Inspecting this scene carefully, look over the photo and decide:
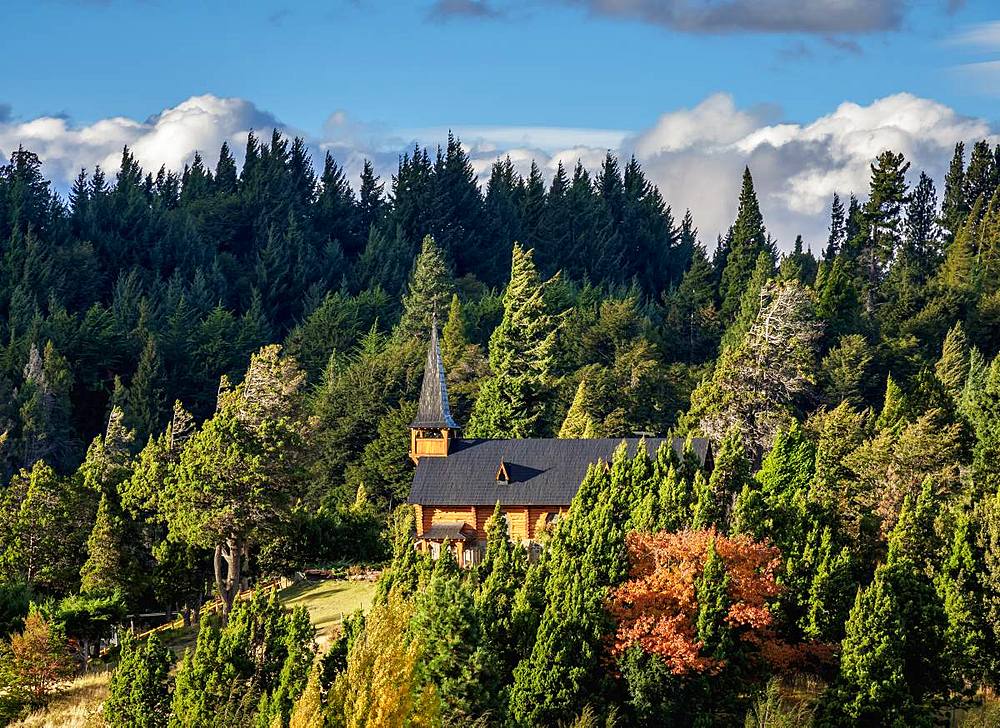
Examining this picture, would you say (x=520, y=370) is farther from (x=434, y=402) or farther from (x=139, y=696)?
(x=139, y=696)

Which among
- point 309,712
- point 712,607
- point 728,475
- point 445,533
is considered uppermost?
point 728,475

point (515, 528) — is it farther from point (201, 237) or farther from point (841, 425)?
point (201, 237)

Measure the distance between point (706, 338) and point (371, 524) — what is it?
4383 cm

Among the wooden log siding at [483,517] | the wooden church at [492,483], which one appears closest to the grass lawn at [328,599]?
the wooden church at [492,483]

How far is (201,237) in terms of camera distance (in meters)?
126

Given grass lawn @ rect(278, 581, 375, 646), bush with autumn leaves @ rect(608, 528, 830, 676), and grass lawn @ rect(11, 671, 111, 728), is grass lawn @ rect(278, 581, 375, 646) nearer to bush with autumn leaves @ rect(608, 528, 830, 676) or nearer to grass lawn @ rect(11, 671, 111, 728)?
grass lawn @ rect(11, 671, 111, 728)

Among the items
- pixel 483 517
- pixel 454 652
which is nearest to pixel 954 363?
pixel 483 517

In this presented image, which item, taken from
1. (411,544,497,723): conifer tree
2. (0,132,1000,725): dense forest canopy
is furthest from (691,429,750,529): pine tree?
(411,544,497,723): conifer tree

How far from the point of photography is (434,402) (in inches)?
2368

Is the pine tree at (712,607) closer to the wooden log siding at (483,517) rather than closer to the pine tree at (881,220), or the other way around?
the wooden log siding at (483,517)

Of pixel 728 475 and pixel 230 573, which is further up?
pixel 728 475

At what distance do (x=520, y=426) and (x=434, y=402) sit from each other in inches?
674

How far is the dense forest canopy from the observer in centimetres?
4006

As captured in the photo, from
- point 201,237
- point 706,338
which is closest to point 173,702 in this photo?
point 706,338
